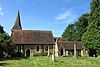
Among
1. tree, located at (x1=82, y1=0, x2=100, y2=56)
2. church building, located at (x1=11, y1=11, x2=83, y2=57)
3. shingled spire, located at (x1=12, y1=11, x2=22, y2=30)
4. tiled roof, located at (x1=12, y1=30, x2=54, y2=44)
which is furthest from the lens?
shingled spire, located at (x1=12, y1=11, x2=22, y2=30)

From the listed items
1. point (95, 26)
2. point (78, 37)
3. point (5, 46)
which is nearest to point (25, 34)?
point (5, 46)

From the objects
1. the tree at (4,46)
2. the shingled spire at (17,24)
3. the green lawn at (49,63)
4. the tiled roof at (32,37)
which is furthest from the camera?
the shingled spire at (17,24)

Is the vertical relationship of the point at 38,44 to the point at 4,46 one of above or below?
above

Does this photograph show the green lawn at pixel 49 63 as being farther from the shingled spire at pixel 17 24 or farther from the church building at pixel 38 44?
the shingled spire at pixel 17 24

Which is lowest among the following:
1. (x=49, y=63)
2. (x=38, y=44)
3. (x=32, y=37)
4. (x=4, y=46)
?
(x=49, y=63)

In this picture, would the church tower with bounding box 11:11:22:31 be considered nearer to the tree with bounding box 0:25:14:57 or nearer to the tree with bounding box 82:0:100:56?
the tree with bounding box 0:25:14:57

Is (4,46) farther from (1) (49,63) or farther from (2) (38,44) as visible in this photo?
(1) (49,63)

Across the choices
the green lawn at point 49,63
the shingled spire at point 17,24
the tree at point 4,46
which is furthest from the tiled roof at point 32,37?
the green lawn at point 49,63

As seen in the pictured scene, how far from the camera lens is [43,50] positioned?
56.7 metres

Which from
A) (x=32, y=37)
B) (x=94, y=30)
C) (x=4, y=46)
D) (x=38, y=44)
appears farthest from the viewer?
(x=32, y=37)

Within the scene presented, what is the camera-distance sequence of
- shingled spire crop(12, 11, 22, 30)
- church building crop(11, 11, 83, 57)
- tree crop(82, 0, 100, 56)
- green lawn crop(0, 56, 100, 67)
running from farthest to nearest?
shingled spire crop(12, 11, 22, 30)
church building crop(11, 11, 83, 57)
tree crop(82, 0, 100, 56)
green lawn crop(0, 56, 100, 67)

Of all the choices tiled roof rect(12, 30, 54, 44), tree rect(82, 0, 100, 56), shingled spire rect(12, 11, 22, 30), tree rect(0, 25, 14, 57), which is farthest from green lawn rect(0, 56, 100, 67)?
shingled spire rect(12, 11, 22, 30)

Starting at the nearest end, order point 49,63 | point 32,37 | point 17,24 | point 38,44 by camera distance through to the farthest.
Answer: point 49,63
point 38,44
point 32,37
point 17,24

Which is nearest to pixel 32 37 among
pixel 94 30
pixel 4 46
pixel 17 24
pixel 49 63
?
pixel 4 46
